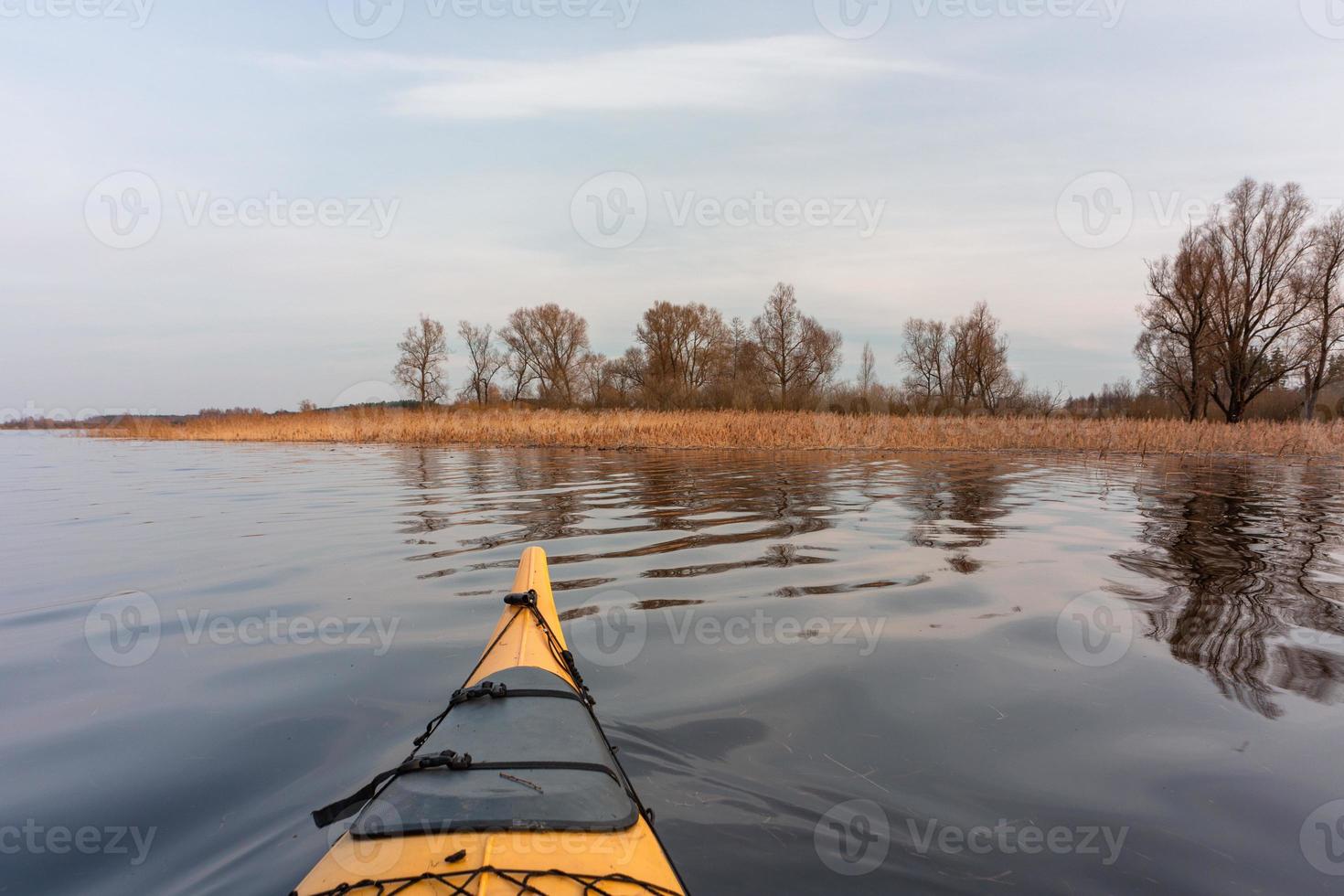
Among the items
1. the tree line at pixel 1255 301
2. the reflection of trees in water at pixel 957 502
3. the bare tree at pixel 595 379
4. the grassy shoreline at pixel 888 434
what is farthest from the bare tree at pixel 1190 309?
the bare tree at pixel 595 379

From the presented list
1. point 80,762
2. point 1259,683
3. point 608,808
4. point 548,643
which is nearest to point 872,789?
point 608,808

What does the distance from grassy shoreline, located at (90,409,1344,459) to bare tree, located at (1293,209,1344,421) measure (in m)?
15.4

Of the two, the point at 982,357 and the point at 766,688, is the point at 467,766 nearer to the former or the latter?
the point at 766,688

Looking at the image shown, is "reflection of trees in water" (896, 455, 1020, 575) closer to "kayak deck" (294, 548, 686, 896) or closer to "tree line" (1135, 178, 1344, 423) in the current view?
"kayak deck" (294, 548, 686, 896)

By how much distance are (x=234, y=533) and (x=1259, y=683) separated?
9478 millimetres

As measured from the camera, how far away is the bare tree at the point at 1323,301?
3231 cm

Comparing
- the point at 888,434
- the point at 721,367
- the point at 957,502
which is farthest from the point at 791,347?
the point at 957,502

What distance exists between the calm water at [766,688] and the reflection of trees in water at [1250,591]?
37mm

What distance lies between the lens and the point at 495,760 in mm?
2115

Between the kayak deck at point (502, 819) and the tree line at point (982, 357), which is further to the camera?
the tree line at point (982, 357)

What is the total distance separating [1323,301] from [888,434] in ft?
89.0

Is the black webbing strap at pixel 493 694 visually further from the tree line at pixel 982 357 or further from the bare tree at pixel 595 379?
the bare tree at pixel 595 379

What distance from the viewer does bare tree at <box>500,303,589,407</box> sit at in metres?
55.8

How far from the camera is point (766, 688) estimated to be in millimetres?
3717
